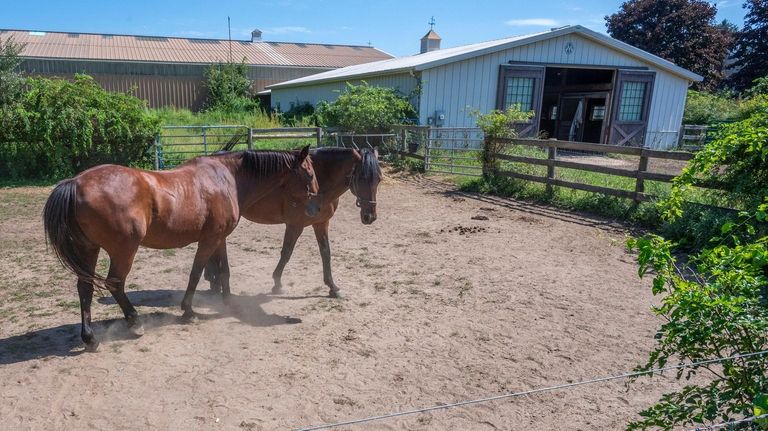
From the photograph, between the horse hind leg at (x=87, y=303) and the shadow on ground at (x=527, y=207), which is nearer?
the horse hind leg at (x=87, y=303)

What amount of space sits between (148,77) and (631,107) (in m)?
25.8

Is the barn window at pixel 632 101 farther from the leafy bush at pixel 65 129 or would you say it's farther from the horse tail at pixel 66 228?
the horse tail at pixel 66 228

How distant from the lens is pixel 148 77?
29797 millimetres

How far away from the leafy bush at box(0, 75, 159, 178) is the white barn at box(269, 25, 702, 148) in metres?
7.65

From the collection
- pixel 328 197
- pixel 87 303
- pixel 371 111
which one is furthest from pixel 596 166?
pixel 87 303

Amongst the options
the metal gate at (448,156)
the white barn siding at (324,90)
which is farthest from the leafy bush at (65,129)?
the white barn siding at (324,90)

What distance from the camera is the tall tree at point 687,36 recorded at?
3272 cm

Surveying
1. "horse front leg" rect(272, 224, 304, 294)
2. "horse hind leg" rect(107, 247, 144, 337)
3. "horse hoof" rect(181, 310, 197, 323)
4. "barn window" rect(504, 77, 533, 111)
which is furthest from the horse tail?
"barn window" rect(504, 77, 533, 111)

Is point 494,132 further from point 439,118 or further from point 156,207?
point 156,207

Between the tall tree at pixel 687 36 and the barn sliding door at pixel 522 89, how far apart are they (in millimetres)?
21214

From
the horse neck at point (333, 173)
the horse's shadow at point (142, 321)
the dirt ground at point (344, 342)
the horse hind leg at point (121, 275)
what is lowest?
the horse's shadow at point (142, 321)

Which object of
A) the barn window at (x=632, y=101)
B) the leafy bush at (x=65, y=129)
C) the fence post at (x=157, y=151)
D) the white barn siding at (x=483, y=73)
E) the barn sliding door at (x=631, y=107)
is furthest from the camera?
the barn window at (x=632, y=101)

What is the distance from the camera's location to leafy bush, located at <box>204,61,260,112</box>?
29344 millimetres

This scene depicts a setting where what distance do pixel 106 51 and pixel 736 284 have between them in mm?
35979
